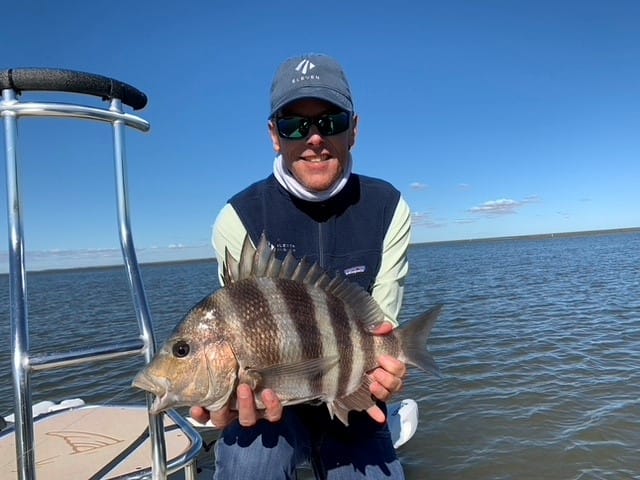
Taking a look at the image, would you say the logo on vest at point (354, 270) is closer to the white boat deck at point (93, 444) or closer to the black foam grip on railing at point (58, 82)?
the white boat deck at point (93, 444)

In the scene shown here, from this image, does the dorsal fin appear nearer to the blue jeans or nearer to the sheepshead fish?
the sheepshead fish

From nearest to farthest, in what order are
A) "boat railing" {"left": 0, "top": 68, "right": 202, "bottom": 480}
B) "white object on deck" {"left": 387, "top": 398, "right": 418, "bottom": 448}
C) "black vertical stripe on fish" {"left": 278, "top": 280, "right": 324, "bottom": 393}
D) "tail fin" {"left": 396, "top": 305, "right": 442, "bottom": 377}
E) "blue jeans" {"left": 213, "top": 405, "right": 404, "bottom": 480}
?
"boat railing" {"left": 0, "top": 68, "right": 202, "bottom": 480} → "black vertical stripe on fish" {"left": 278, "top": 280, "right": 324, "bottom": 393} → "tail fin" {"left": 396, "top": 305, "right": 442, "bottom": 377} → "blue jeans" {"left": 213, "top": 405, "right": 404, "bottom": 480} → "white object on deck" {"left": 387, "top": 398, "right": 418, "bottom": 448}

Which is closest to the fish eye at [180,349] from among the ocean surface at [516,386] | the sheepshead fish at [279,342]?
the sheepshead fish at [279,342]

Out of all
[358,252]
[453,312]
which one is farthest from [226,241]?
[453,312]

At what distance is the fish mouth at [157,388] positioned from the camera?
6.53ft

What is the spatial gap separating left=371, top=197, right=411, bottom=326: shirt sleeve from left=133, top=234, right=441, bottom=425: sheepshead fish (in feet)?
1.36

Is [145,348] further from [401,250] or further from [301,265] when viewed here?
[401,250]

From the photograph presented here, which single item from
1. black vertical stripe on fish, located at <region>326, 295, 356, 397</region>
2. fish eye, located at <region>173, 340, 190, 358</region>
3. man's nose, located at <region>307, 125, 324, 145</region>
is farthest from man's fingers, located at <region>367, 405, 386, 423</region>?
man's nose, located at <region>307, 125, 324, 145</region>

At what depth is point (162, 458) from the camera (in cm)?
216

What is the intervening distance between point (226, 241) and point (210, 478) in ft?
8.33

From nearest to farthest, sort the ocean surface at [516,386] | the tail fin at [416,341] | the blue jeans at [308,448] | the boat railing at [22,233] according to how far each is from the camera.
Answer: the boat railing at [22,233]
the tail fin at [416,341]
the blue jeans at [308,448]
the ocean surface at [516,386]

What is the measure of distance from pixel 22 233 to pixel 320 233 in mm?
1884

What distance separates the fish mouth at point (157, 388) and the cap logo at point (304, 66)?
1996 millimetres

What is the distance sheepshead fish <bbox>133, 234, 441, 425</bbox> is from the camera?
6.68ft
